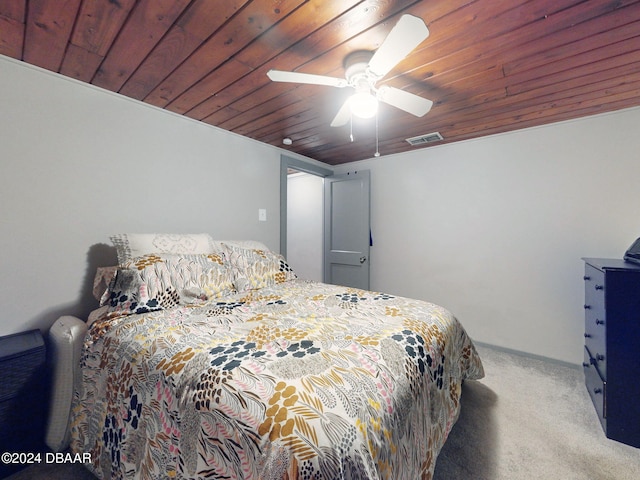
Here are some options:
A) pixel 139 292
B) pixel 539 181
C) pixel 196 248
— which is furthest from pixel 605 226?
pixel 139 292

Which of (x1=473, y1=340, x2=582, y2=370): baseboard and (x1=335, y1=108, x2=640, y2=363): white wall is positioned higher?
(x1=335, y1=108, x2=640, y2=363): white wall

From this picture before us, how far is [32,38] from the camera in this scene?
141cm

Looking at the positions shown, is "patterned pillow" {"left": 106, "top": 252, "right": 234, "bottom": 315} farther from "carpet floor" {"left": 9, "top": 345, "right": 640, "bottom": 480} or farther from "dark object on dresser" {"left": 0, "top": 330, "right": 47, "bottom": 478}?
"carpet floor" {"left": 9, "top": 345, "right": 640, "bottom": 480}

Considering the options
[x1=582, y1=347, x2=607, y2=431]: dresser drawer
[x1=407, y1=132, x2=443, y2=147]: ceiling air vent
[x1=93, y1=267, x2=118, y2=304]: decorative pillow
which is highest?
[x1=407, y1=132, x2=443, y2=147]: ceiling air vent

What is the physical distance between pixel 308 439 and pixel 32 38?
7.66 feet

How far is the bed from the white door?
181 centimetres

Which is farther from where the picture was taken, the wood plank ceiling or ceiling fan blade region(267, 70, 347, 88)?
ceiling fan blade region(267, 70, 347, 88)

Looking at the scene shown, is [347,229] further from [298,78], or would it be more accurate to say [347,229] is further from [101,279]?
[101,279]

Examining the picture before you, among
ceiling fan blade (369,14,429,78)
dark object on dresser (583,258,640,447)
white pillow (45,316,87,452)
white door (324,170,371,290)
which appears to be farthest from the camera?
white door (324,170,371,290)

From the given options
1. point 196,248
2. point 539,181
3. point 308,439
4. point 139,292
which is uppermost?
point 539,181

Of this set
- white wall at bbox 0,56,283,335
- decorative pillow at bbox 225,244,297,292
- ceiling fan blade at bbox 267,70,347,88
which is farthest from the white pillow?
ceiling fan blade at bbox 267,70,347,88

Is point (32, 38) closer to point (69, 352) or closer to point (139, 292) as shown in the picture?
point (139, 292)

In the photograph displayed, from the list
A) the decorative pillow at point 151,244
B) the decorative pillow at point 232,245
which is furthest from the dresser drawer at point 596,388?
the decorative pillow at point 151,244

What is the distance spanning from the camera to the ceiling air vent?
2756 mm
